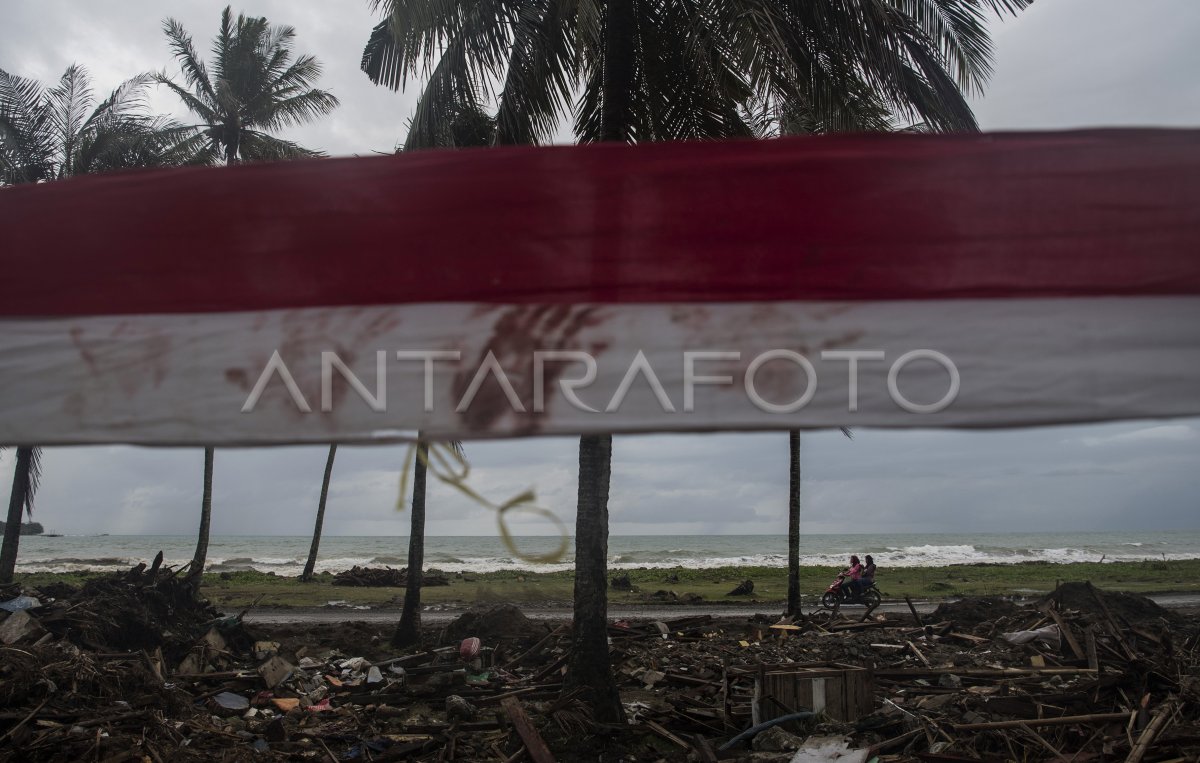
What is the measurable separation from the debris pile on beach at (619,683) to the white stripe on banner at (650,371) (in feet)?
14.5

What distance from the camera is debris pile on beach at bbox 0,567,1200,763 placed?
686 cm

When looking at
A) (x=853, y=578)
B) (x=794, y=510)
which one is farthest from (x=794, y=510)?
(x=853, y=578)

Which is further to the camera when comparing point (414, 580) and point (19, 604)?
point (414, 580)

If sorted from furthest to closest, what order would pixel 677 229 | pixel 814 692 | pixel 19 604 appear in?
pixel 19 604 < pixel 814 692 < pixel 677 229

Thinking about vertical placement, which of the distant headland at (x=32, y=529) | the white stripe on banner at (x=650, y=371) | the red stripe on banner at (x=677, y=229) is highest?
the red stripe on banner at (x=677, y=229)

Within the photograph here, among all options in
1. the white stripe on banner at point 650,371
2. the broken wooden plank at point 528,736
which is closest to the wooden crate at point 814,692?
the broken wooden plank at point 528,736

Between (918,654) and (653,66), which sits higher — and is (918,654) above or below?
below

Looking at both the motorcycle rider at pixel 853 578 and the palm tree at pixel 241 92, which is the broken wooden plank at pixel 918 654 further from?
the palm tree at pixel 241 92

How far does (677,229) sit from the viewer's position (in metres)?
1.79

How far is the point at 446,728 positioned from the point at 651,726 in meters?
1.94

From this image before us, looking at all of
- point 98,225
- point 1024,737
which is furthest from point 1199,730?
point 98,225

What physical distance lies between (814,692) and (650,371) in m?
6.64

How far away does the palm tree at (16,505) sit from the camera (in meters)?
17.1

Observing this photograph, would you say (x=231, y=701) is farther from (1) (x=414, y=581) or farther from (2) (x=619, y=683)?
(2) (x=619, y=683)
